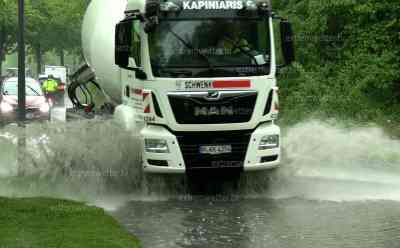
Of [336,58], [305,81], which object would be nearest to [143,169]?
[305,81]

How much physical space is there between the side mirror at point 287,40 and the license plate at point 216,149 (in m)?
1.62

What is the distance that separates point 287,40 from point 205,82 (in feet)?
4.64

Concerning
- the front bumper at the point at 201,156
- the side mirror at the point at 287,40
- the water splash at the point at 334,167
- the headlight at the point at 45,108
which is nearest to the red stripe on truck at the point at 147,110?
the front bumper at the point at 201,156

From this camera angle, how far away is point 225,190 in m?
15.1

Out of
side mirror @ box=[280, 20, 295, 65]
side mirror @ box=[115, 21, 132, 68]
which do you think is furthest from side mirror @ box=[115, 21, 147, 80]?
side mirror @ box=[280, 20, 295, 65]

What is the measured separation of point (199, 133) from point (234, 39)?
1497mm

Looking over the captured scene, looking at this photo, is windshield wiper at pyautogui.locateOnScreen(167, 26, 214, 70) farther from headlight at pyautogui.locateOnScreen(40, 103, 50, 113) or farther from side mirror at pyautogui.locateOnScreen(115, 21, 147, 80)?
headlight at pyautogui.locateOnScreen(40, 103, 50, 113)

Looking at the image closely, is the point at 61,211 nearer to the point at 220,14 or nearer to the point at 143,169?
the point at 143,169

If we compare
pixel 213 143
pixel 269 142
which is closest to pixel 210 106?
pixel 213 143

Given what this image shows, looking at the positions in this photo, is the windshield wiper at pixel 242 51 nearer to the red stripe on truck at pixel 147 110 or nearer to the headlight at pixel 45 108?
the red stripe on truck at pixel 147 110

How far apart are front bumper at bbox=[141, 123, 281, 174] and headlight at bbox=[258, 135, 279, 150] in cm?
5

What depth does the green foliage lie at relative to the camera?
24.0 metres

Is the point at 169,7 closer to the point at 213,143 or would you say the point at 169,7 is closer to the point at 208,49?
the point at 208,49

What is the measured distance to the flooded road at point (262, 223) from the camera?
1033cm
